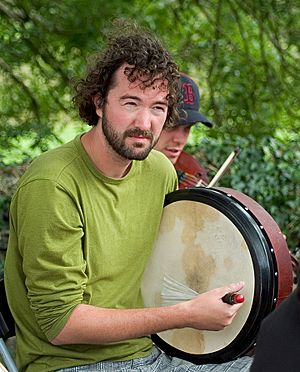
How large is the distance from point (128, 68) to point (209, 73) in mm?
3122

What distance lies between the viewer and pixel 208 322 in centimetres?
226

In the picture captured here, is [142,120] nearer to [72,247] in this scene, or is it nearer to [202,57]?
[72,247]

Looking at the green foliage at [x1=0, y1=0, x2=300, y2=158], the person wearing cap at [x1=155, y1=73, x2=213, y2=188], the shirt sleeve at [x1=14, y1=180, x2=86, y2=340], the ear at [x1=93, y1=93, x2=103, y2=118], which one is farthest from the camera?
the green foliage at [x1=0, y1=0, x2=300, y2=158]

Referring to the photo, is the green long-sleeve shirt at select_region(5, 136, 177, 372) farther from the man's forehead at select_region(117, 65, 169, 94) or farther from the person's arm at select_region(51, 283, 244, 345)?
the man's forehead at select_region(117, 65, 169, 94)

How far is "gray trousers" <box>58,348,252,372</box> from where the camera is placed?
7.66 ft

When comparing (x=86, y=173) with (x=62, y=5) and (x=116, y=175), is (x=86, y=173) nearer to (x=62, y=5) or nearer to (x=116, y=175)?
(x=116, y=175)

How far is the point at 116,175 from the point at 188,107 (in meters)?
1.08

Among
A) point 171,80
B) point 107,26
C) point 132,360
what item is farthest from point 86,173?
point 107,26

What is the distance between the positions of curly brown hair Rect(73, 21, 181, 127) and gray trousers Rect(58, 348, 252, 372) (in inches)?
27.5

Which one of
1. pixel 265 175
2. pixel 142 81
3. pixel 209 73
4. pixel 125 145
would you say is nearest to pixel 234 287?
pixel 125 145

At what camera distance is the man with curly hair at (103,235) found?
2219 millimetres

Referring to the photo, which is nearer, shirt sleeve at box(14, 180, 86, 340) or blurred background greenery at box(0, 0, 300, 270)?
shirt sleeve at box(14, 180, 86, 340)

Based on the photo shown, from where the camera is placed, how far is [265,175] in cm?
472

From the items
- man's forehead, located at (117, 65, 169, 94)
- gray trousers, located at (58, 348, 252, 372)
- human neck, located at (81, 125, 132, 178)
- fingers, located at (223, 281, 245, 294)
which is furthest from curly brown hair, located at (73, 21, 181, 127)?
gray trousers, located at (58, 348, 252, 372)
